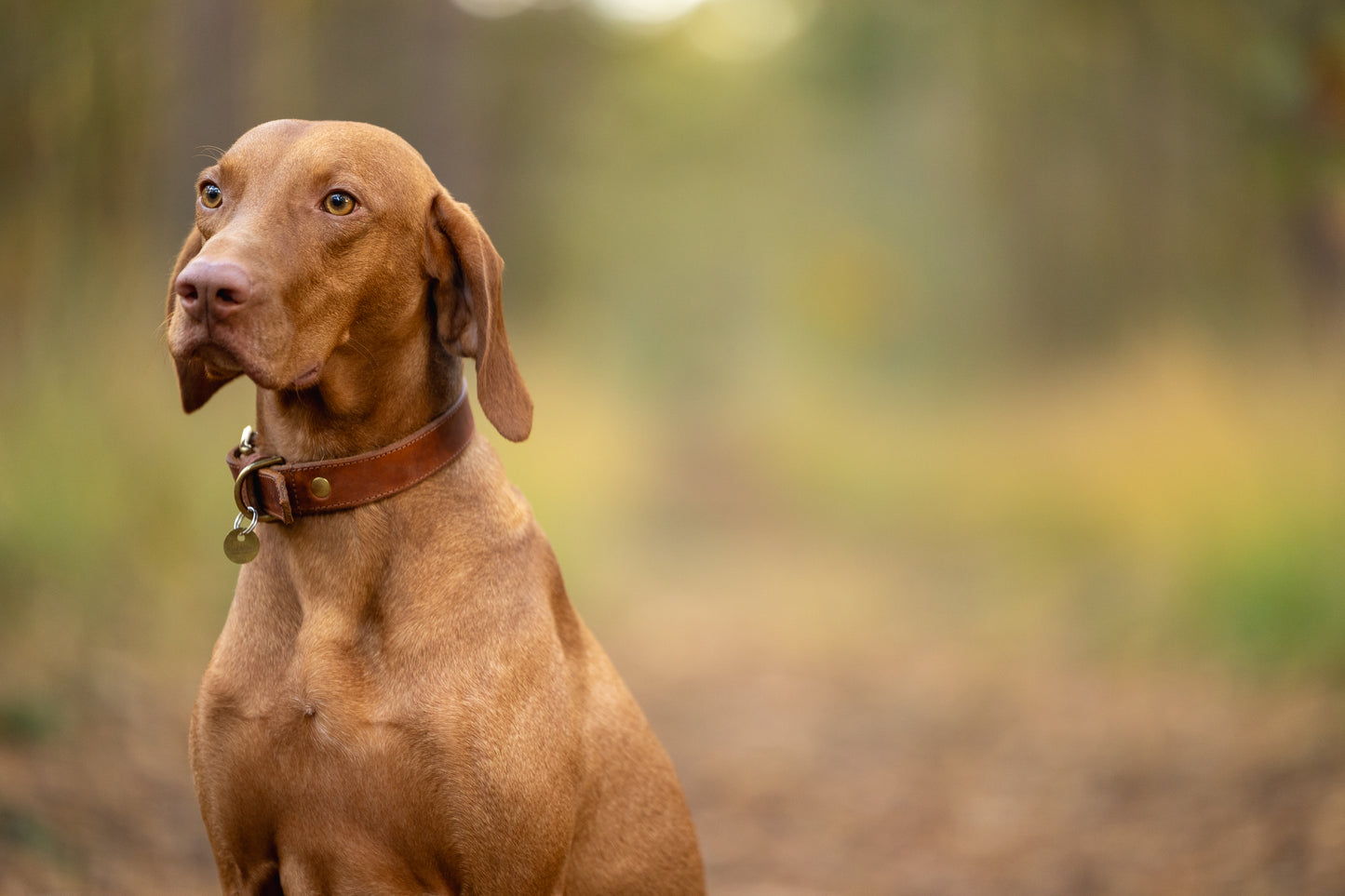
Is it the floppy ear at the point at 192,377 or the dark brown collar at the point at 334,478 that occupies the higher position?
the floppy ear at the point at 192,377

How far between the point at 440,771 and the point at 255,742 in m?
0.41

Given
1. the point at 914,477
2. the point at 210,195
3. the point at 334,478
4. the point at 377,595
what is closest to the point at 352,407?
the point at 334,478

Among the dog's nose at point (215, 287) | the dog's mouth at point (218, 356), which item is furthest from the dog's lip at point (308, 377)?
the dog's nose at point (215, 287)

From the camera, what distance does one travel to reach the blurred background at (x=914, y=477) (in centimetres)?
529

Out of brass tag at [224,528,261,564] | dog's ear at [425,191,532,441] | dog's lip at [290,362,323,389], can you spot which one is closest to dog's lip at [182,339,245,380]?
dog's lip at [290,362,323,389]

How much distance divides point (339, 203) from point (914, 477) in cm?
958

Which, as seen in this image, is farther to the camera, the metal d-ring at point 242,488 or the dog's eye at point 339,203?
the metal d-ring at point 242,488

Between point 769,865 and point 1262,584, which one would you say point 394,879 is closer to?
point 769,865

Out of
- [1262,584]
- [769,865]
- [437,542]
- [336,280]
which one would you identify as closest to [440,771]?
[437,542]

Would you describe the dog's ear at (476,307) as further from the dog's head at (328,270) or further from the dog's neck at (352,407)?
the dog's neck at (352,407)

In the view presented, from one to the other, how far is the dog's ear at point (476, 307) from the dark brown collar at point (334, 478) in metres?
0.15

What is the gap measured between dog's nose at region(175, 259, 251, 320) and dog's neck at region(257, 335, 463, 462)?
359 mm

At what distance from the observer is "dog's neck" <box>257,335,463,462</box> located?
112 inches

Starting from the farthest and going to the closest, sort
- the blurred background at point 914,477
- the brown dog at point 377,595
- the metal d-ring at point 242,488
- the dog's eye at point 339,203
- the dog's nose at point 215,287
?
the blurred background at point 914,477, the metal d-ring at point 242,488, the dog's eye at point 339,203, the brown dog at point 377,595, the dog's nose at point 215,287
